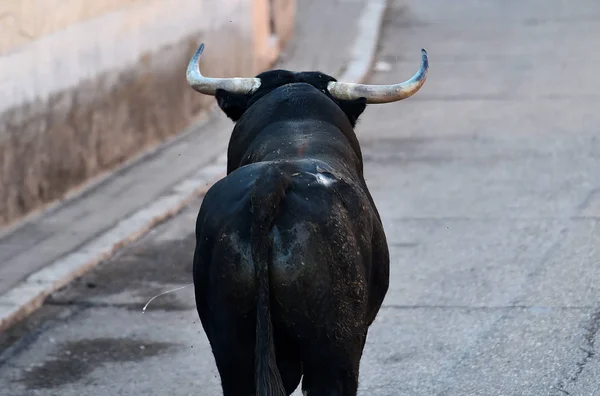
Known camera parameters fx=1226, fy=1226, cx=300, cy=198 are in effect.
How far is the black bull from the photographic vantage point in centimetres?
408

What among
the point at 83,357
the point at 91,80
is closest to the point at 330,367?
the point at 83,357

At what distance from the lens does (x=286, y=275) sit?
4082 millimetres

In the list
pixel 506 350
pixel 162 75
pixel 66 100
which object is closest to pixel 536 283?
pixel 506 350

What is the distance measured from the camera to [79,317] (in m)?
7.38

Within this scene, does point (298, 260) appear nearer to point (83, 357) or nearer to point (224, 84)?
point (224, 84)

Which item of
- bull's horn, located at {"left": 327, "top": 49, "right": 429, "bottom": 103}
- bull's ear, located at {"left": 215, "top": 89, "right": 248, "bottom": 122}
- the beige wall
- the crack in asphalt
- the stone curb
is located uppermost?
bull's horn, located at {"left": 327, "top": 49, "right": 429, "bottom": 103}

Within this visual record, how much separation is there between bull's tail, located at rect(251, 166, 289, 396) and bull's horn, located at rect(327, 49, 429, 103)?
1393 millimetres

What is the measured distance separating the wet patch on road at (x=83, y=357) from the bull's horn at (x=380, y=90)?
7.00 feet

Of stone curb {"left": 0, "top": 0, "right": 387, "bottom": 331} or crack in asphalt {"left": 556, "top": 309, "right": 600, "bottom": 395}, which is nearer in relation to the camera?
crack in asphalt {"left": 556, "top": 309, "right": 600, "bottom": 395}

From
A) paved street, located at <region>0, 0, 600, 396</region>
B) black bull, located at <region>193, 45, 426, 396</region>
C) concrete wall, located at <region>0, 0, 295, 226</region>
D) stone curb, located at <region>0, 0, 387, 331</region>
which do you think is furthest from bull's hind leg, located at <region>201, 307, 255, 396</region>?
concrete wall, located at <region>0, 0, 295, 226</region>

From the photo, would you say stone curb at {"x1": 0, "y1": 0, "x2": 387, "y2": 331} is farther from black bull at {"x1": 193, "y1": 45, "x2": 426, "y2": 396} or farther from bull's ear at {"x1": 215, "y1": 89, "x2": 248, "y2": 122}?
black bull at {"x1": 193, "y1": 45, "x2": 426, "y2": 396}

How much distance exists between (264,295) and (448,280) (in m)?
3.86

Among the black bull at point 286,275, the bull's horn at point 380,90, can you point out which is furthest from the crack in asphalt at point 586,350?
the black bull at point 286,275

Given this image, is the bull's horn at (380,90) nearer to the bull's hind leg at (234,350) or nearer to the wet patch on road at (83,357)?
the bull's hind leg at (234,350)
